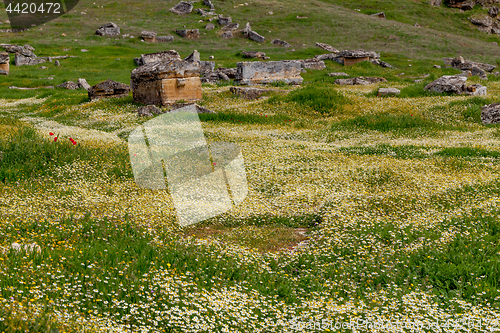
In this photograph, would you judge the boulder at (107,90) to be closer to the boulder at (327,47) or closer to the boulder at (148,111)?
the boulder at (148,111)

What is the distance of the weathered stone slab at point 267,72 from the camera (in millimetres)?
29750

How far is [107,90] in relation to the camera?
83.1 ft

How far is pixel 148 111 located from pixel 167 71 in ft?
7.43

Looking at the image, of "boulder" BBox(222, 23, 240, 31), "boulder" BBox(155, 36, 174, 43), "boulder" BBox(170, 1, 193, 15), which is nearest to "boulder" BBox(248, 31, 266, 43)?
"boulder" BBox(222, 23, 240, 31)

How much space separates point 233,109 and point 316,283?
16.6 metres

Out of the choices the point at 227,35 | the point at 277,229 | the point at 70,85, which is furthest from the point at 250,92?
the point at 227,35

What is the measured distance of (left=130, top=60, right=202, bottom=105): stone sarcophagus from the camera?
22.0m

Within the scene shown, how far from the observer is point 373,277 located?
665cm

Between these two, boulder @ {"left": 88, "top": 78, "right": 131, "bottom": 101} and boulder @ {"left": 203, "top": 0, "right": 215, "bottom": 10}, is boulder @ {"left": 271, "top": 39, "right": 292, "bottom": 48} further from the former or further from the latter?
boulder @ {"left": 88, "top": 78, "right": 131, "bottom": 101}

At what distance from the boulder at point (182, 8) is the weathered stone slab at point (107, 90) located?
4339 cm

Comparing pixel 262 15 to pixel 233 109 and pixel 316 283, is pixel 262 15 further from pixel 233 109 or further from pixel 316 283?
pixel 316 283

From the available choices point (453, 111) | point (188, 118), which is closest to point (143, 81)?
point (188, 118)

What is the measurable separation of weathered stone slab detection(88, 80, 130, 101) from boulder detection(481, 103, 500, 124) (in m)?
18.3

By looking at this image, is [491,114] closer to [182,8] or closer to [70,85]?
[70,85]
